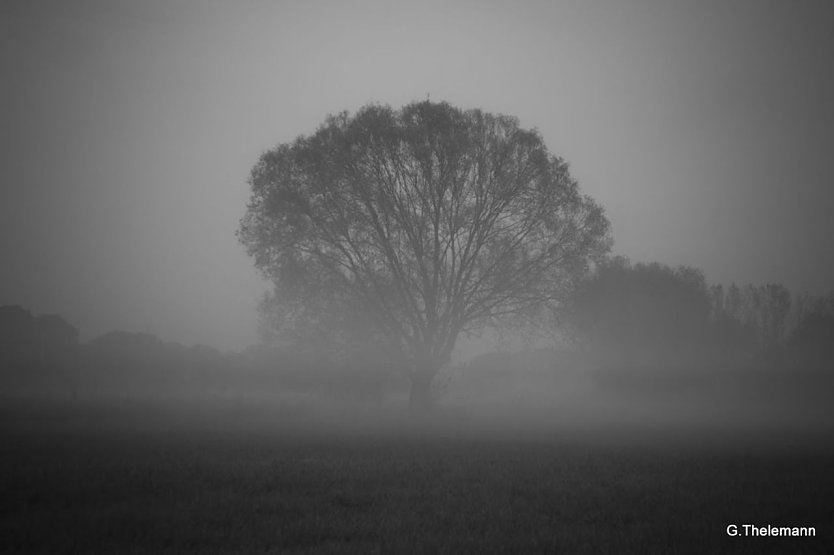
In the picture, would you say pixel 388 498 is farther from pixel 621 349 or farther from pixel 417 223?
pixel 621 349

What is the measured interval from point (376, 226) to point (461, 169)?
20.0 feet

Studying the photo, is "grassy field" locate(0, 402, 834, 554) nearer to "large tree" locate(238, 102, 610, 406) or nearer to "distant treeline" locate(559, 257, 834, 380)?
"large tree" locate(238, 102, 610, 406)

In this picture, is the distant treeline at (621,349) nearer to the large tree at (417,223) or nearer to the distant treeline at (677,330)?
the distant treeline at (677,330)

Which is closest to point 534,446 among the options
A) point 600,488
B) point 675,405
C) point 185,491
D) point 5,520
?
point 600,488

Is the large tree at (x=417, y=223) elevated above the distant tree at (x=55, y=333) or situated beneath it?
elevated above

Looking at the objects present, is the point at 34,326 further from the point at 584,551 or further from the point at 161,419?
the point at 584,551

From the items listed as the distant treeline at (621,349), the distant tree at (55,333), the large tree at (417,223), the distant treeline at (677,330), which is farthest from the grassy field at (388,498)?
the distant tree at (55,333)

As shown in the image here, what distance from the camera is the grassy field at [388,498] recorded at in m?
5.02

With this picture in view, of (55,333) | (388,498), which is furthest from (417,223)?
(55,333)

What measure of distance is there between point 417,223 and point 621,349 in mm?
39710

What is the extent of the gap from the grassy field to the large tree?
585 inches

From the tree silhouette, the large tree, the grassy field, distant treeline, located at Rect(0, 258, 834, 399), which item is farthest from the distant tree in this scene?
the tree silhouette

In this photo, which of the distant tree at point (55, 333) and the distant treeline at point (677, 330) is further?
the distant tree at point (55, 333)

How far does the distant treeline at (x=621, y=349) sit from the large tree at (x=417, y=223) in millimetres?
13605
